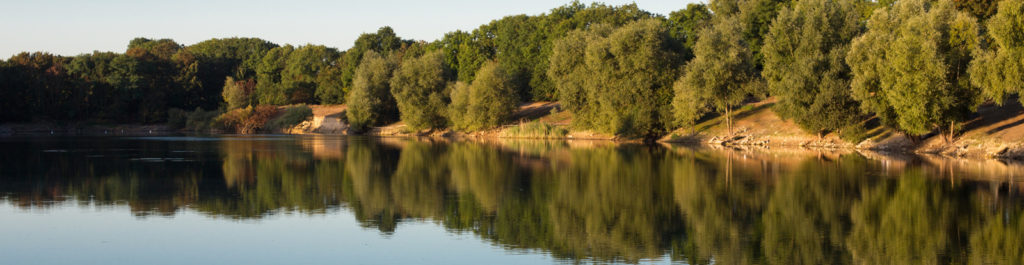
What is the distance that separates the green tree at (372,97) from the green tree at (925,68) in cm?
5353

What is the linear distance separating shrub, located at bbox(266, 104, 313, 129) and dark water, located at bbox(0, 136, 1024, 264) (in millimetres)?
64427

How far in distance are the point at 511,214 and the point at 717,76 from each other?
38.9 metres

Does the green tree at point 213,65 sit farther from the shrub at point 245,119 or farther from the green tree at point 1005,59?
the green tree at point 1005,59

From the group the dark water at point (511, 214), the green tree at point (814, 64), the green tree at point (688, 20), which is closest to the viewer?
the dark water at point (511, 214)

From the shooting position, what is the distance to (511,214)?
61.3 feet

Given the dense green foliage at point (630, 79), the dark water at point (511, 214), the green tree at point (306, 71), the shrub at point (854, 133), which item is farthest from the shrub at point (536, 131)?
the green tree at point (306, 71)

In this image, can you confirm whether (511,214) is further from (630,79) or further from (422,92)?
(422,92)

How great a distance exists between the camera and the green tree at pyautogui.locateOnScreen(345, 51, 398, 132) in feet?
279

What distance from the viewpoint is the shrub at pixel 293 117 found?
97.8m

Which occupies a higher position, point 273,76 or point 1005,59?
point 273,76

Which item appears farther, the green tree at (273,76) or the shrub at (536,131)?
the green tree at (273,76)

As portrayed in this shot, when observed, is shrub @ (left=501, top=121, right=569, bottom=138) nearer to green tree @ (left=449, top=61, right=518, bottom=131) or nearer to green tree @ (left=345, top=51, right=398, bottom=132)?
green tree @ (left=449, top=61, right=518, bottom=131)

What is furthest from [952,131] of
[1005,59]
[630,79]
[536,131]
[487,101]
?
[487,101]

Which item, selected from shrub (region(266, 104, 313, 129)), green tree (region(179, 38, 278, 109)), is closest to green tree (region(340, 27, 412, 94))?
shrub (region(266, 104, 313, 129))
